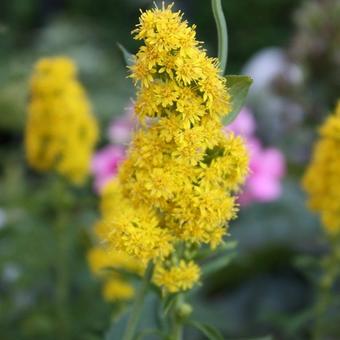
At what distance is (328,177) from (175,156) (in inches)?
24.5

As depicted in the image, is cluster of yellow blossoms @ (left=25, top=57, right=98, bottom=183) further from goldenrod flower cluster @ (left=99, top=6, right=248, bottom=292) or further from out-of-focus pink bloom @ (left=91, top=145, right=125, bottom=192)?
goldenrod flower cluster @ (left=99, top=6, right=248, bottom=292)

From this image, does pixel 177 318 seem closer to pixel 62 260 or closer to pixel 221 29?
pixel 221 29

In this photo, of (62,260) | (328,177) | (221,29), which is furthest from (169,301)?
(62,260)

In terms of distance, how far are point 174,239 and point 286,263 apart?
1760mm

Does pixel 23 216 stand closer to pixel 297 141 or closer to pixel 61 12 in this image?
pixel 297 141

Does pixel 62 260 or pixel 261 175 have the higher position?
pixel 261 175

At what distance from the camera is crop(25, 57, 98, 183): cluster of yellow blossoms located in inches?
80.4

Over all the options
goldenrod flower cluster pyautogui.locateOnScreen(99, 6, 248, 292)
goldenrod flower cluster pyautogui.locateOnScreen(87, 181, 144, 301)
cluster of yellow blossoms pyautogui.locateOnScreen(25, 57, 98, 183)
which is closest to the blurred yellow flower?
goldenrod flower cluster pyautogui.locateOnScreen(99, 6, 248, 292)

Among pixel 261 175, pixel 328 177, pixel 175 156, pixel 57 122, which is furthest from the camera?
pixel 261 175

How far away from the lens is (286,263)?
288 centimetres

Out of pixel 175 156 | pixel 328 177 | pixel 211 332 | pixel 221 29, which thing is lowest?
pixel 211 332

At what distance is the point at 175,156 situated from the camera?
3.71 feet

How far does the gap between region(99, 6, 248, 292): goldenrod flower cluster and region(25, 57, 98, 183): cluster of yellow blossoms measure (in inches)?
34.1

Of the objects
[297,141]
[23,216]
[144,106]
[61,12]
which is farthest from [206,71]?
[61,12]
